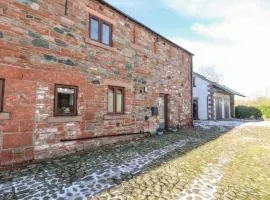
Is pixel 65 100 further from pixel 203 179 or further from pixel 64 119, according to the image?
pixel 203 179

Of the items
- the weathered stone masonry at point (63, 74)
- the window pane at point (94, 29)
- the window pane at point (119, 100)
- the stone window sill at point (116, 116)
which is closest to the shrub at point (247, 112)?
the weathered stone masonry at point (63, 74)

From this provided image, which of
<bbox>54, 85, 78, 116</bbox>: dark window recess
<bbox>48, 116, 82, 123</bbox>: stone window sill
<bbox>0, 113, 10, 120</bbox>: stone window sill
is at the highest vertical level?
<bbox>54, 85, 78, 116</bbox>: dark window recess

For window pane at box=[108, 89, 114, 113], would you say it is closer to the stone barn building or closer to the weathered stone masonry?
the weathered stone masonry

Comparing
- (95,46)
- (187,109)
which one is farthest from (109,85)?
(187,109)

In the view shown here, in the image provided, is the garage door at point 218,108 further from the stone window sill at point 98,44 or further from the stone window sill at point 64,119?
the stone window sill at point 64,119

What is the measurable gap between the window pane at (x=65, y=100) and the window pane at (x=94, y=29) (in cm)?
243

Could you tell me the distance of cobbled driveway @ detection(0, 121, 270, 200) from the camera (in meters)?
4.32

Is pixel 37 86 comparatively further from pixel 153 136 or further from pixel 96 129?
pixel 153 136

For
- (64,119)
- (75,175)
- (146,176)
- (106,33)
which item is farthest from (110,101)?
(146,176)

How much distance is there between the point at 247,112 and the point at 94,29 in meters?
28.7

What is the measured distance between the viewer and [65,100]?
7.49 m

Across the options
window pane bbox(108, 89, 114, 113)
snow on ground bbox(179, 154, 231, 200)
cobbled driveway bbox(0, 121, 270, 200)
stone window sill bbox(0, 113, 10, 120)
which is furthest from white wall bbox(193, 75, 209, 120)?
stone window sill bbox(0, 113, 10, 120)

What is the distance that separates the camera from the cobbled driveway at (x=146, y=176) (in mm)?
4320

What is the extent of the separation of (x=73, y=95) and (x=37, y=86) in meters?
1.38
